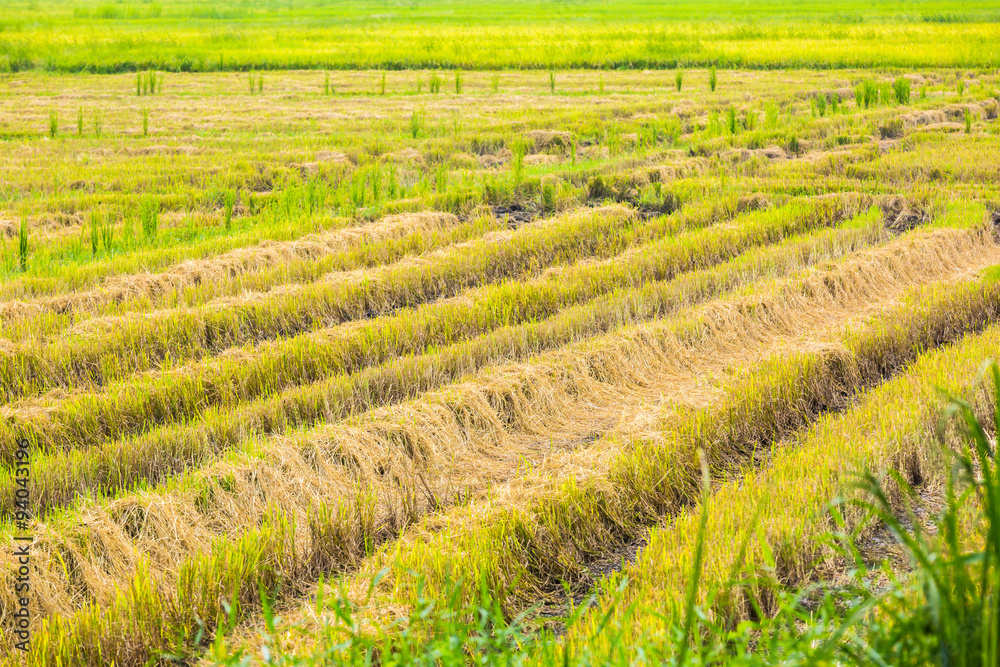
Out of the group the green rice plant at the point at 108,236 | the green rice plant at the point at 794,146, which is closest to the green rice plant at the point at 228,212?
the green rice plant at the point at 108,236

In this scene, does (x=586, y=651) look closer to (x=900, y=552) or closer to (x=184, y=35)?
(x=900, y=552)

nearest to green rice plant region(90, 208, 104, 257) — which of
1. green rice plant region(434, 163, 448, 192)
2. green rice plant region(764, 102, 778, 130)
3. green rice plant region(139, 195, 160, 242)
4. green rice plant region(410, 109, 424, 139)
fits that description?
green rice plant region(139, 195, 160, 242)

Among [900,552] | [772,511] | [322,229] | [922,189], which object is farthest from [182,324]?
[922,189]

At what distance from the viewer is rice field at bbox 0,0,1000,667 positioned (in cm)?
326

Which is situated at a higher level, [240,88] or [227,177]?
[240,88]

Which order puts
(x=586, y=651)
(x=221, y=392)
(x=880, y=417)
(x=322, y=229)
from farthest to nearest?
(x=322, y=229) → (x=221, y=392) → (x=880, y=417) → (x=586, y=651)

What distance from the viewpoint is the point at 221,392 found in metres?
5.43

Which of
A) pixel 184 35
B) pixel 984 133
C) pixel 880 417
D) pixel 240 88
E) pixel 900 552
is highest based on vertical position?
pixel 184 35

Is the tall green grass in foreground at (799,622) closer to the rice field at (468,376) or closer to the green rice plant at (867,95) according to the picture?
the rice field at (468,376)

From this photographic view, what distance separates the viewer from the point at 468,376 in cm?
555

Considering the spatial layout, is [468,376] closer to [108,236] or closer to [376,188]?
[108,236]

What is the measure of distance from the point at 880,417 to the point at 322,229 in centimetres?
617

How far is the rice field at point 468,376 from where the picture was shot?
3.26 m

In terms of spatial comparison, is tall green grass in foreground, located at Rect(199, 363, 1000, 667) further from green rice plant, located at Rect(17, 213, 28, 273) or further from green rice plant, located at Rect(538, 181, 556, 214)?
green rice plant, located at Rect(538, 181, 556, 214)
